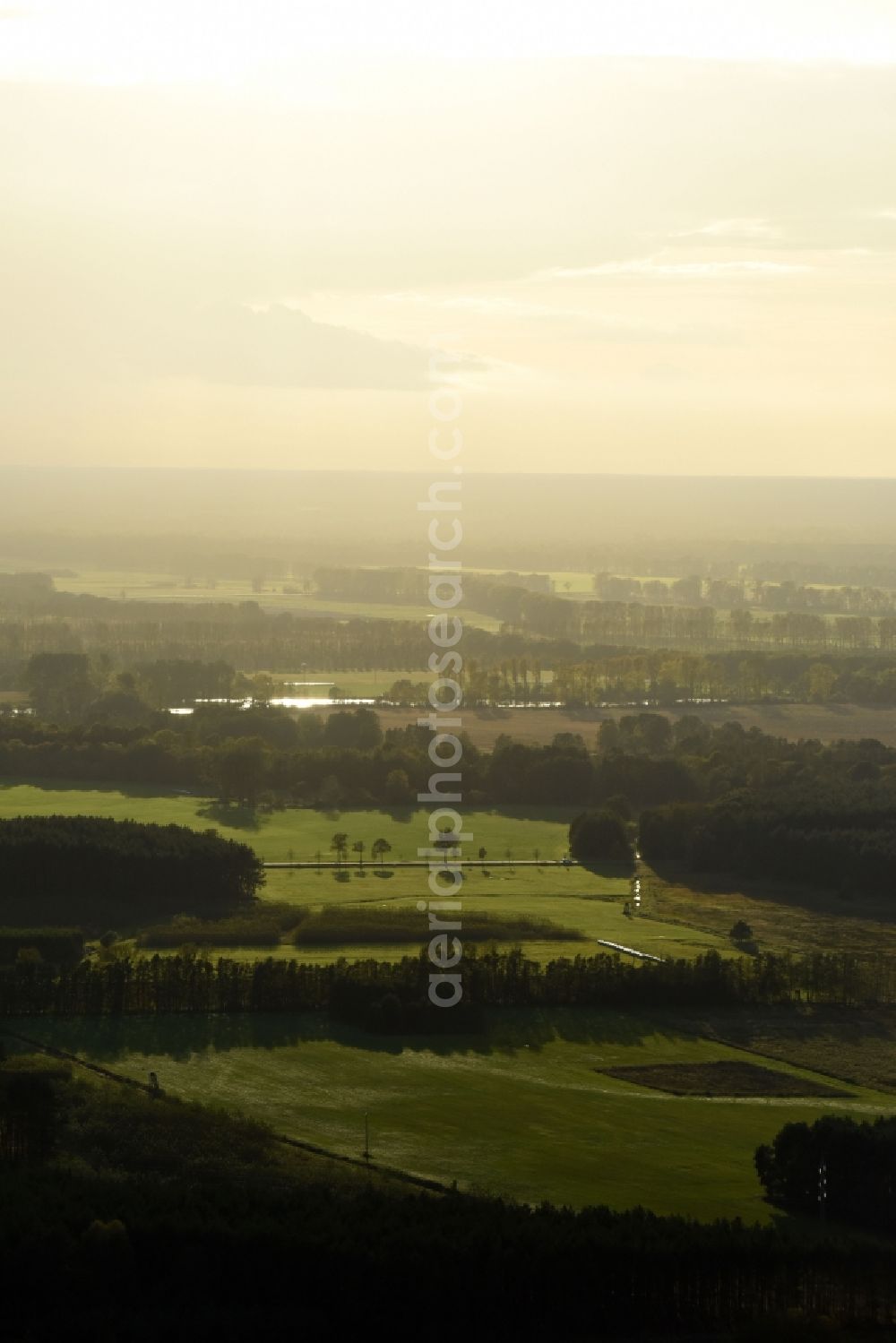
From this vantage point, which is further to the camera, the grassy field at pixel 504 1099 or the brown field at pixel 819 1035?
the brown field at pixel 819 1035

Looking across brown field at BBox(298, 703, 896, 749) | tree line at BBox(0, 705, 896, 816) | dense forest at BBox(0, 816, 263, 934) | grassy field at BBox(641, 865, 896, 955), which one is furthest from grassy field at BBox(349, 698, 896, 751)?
dense forest at BBox(0, 816, 263, 934)

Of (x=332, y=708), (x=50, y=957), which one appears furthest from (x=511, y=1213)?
(x=332, y=708)

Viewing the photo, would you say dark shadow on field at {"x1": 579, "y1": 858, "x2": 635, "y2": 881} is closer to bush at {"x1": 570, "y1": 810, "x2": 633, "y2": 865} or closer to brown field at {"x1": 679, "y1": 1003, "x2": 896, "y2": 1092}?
bush at {"x1": 570, "y1": 810, "x2": 633, "y2": 865}

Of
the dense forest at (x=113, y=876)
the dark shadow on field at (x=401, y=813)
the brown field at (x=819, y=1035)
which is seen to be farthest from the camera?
the dark shadow on field at (x=401, y=813)

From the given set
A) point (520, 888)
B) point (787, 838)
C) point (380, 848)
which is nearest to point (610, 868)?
point (520, 888)

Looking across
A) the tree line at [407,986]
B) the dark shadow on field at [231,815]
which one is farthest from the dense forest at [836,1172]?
the dark shadow on field at [231,815]

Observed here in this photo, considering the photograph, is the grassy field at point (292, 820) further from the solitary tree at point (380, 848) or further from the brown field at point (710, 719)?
the brown field at point (710, 719)
